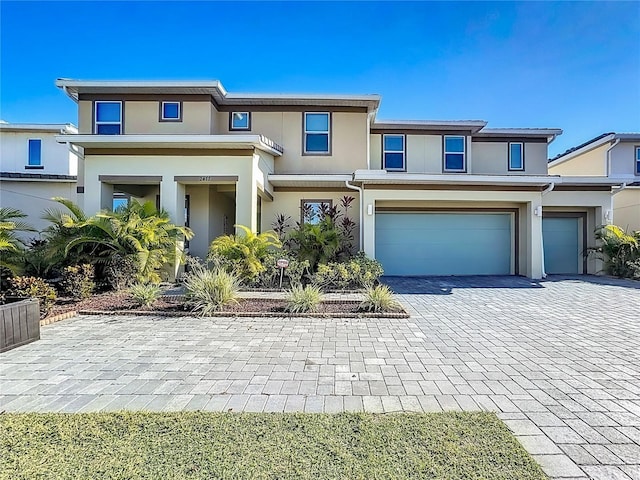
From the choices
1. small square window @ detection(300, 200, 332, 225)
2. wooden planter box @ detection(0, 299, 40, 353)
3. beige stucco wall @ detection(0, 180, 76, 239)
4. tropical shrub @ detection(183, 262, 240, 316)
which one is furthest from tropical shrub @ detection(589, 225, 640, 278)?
beige stucco wall @ detection(0, 180, 76, 239)

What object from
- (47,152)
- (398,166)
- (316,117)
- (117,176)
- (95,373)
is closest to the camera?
(95,373)

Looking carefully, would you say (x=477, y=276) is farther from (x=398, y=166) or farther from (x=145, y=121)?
(x=145, y=121)

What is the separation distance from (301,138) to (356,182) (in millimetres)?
3109

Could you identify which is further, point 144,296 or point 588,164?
point 588,164

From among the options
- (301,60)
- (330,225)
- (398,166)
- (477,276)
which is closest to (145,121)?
(301,60)

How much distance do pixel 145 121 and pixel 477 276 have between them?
45.6 ft

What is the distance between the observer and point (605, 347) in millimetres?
5230

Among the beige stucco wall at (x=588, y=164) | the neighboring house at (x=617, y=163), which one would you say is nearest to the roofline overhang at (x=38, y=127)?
the neighboring house at (x=617, y=163)

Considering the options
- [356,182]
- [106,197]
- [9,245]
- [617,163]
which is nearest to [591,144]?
[617,163]

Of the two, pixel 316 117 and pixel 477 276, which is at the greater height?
pixel 316 117

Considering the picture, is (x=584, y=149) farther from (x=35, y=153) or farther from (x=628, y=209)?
(x=35, y=153)

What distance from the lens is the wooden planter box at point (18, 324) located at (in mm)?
4949

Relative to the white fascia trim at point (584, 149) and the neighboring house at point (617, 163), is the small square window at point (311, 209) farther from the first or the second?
the white fascia trim at point (584, 149)

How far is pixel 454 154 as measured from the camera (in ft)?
49.7
